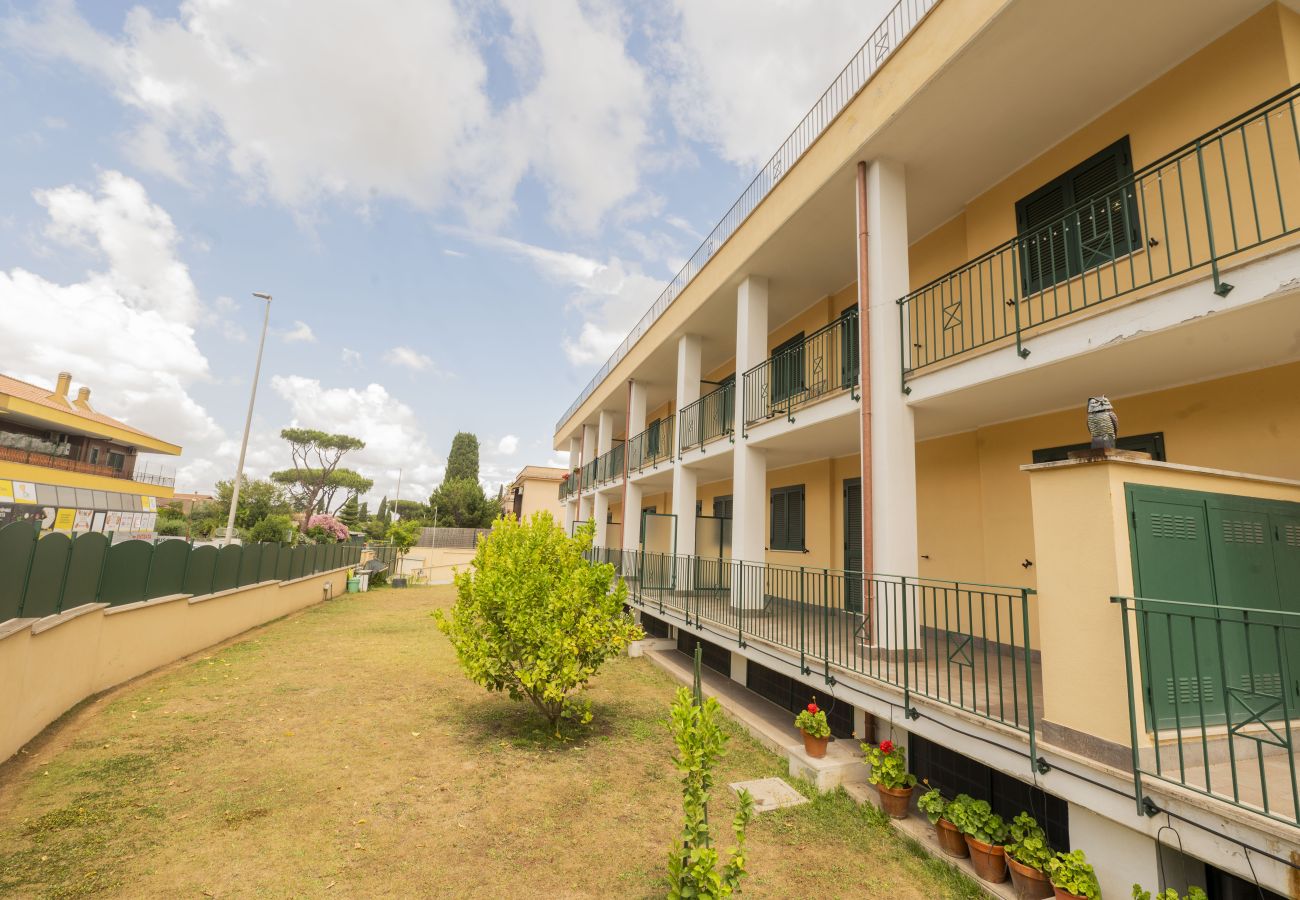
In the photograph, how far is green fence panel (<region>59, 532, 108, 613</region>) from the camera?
7164mm

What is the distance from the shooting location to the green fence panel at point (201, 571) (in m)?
10.6

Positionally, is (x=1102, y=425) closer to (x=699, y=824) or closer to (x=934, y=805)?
(x=934, y=805)

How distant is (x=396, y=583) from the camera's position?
26.8 metres

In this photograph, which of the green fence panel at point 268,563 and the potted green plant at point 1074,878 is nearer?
the potted green plant at point 1074,878

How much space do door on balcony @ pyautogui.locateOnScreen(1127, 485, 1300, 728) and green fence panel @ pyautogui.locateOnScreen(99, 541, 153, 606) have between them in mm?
11935

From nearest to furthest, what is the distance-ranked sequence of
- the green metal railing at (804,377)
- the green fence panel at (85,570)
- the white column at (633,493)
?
the green fence panel at (85,570) < the green metal railing at (804,377) < the white column at (633,493)

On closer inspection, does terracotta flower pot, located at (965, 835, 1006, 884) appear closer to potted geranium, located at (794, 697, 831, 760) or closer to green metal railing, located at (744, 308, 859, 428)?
potted geranium, located at (794, 697, 831, 760)

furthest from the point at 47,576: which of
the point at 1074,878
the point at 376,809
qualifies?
the point at 1074,878

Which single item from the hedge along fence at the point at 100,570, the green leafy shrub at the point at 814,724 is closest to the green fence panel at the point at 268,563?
the hedge along fence at the point at 100,570

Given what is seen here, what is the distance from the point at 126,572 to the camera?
28.0 ft

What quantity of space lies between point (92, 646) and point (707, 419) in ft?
37.2

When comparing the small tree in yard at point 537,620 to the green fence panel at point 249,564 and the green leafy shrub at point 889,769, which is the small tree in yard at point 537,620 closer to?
the green leafy shrub at point 889,769

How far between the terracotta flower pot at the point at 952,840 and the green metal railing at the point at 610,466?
1572 centimetres

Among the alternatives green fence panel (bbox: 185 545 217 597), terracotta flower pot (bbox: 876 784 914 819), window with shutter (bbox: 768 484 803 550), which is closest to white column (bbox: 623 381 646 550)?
window with shutter (bbox: 768 484 803 550)
